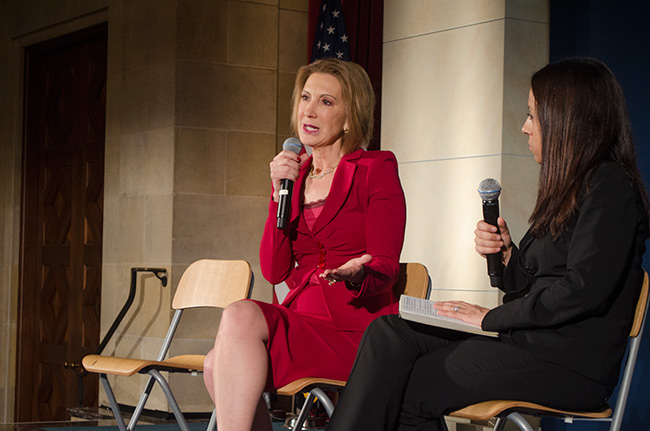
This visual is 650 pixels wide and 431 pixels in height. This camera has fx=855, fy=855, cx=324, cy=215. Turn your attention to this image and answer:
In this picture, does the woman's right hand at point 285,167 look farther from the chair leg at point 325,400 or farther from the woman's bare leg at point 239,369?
the chair leg at point 325,400

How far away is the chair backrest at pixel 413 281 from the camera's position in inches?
103

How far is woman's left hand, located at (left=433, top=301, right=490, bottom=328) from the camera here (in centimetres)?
201

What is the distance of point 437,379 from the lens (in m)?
1.94

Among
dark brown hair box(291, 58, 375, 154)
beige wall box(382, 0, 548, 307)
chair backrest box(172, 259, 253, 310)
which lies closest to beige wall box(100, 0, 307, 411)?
beige wall box(382, 0, 548, 307)

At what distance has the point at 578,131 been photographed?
2.02 meters

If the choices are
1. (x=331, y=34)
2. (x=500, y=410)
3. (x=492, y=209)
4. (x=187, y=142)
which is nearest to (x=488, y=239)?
(x=492, y=209)

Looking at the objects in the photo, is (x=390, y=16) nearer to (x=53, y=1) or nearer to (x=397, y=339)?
(x=397, y=339)

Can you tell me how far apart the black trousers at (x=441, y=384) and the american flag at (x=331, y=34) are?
10.9 feet

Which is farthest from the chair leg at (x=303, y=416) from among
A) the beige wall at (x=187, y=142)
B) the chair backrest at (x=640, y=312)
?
the beige wall at (x=187, y=142)

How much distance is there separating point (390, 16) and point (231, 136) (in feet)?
5.32

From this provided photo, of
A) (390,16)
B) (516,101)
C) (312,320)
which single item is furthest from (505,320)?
(390,16)

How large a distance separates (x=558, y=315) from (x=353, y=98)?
1.11 metres

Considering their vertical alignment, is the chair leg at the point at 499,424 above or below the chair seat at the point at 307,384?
below

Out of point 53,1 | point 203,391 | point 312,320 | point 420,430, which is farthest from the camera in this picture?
point 53,1
